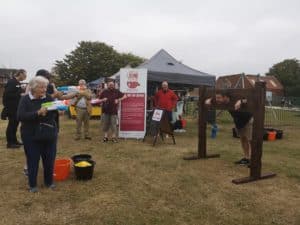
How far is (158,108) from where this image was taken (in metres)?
9.88

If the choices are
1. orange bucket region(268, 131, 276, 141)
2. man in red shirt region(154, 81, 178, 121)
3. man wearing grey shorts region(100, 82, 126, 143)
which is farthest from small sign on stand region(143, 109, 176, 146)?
orange bucket region(268, 131, 276, 141)

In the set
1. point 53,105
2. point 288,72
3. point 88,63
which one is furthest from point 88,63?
point 53,105

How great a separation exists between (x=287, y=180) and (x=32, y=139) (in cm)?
434

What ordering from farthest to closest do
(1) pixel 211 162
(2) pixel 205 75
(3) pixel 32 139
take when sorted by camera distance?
(2) pixel 205 75 < (1) pixel 211 162 < (3) pixel 32 139

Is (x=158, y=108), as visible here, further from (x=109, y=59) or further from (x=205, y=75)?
(x=109, y=59)

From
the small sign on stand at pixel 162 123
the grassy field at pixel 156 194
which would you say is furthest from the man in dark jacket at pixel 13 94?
the small sign on stand at pixel 162 123

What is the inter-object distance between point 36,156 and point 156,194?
72.6 inches

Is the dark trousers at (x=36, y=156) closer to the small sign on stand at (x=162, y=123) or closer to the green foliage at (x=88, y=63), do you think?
the small sign on stand at (x=162, y=123)

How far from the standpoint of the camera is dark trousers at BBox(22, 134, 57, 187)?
4668 millimetres

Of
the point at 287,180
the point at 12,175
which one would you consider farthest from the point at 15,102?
the point at 287,180

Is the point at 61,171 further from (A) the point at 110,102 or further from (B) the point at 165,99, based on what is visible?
(B) the point at 165,99

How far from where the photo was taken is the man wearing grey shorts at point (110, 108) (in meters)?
9.39

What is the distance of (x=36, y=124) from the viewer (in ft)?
15.2

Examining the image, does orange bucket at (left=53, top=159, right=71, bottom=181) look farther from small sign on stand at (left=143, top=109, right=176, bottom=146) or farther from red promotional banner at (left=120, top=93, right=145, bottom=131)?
red promotional banner at (left=120, top=93, right=145, bottom=131)
